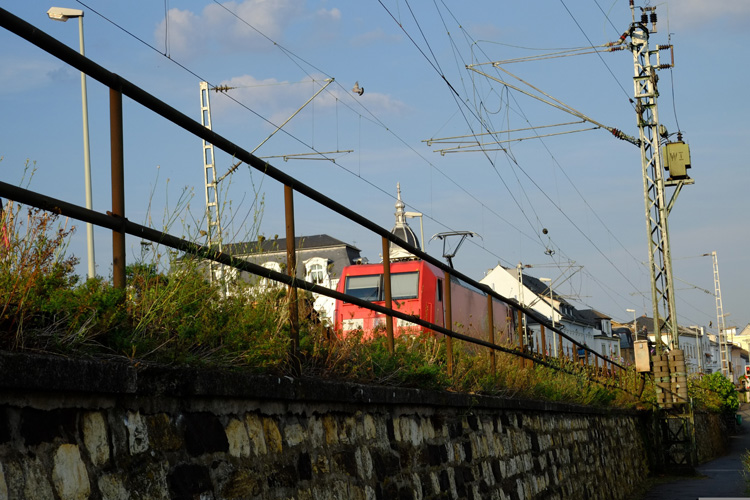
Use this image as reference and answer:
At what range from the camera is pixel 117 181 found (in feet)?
11.5

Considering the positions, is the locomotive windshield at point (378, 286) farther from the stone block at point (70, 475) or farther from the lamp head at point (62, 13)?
the stone block at point (70, 475)

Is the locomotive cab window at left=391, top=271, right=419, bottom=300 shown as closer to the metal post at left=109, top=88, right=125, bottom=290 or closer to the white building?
the metal post at left=109, top=88, right=125, bottom=290

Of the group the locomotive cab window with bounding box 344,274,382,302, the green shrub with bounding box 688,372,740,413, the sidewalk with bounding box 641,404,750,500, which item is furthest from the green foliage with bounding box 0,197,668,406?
the green shrub with bounding box 688,372,740,413

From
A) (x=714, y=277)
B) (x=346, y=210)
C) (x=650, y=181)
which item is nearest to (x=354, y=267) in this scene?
(x=650, y=181)

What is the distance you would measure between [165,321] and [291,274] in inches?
48.3

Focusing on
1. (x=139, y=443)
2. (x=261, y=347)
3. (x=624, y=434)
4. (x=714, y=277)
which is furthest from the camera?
(x=714, y=277)

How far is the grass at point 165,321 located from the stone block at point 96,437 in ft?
0.89

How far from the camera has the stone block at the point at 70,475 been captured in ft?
8.84

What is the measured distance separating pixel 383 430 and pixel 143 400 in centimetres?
245

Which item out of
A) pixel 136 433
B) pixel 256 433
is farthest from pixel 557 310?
pixel 136 433

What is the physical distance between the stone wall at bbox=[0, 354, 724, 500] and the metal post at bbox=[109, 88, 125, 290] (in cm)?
50

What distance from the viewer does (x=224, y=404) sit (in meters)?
3.66

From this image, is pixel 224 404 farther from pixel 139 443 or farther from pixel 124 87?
pixel 124 87

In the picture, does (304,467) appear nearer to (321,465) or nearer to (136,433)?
(321,465)
